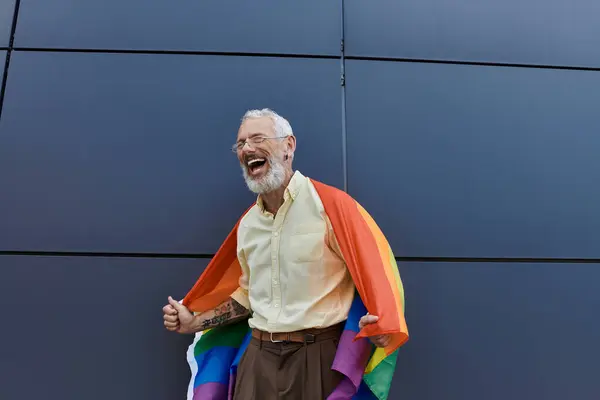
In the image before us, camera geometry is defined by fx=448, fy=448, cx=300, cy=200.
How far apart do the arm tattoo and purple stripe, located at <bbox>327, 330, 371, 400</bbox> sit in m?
0.51

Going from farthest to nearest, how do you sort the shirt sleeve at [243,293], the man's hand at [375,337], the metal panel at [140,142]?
the metal panel at [140,142], the shirt sleeve at [243,293], the man's hand at [375,337]

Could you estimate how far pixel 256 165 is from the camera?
172cm

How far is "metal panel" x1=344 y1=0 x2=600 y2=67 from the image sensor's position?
2.46 meters

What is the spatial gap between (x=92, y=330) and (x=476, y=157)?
213cm

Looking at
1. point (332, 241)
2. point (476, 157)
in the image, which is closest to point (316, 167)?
point (332, 241)

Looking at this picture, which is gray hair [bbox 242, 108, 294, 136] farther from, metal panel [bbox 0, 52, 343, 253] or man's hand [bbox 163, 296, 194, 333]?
man's hand [bbox 163, 296, 194, 333]

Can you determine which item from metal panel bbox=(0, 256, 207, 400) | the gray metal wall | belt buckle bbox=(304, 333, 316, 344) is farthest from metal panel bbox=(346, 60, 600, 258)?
metal panel bbox=(0, 256, 207, 400)

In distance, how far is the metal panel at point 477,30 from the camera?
8.07ft

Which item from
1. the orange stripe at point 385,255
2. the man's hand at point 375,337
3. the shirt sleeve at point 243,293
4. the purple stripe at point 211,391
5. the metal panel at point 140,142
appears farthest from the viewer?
the metal panel at point 140,142

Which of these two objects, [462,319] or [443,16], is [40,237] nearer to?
[462,319]

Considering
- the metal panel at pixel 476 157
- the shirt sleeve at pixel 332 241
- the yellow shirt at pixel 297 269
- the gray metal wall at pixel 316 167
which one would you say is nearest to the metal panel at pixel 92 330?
the gray metal wall at pixel 316 167

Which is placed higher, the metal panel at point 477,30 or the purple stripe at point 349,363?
the metal panel at point 477,30

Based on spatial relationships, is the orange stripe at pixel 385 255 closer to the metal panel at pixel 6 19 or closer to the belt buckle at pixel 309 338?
the belt buckle at pixel 309 338

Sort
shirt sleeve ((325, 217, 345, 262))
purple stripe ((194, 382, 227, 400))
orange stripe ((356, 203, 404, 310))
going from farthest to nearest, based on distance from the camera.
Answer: purple stripe ((194, 382, 227, 400)) < shirt sleeve ((325, 217, 345, 262)) < orange stripe ((356, 203, 404, 310))
